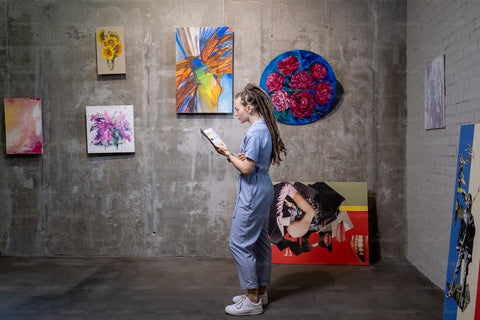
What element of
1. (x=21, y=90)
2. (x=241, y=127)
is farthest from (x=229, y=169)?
(x=21, y=90)

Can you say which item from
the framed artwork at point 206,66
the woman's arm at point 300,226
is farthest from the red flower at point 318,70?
the woman's arm at point 300,226

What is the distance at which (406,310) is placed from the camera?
2.96 metres

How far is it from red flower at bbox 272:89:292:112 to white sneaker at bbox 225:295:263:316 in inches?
81.2

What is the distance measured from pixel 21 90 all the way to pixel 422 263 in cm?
453

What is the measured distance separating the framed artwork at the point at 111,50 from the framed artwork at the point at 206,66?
2.00 ft

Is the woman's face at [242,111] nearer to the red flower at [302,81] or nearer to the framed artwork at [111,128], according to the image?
the red flower at [302,81]

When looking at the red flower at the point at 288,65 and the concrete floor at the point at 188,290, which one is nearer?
the concrete floor at the point at 188,290

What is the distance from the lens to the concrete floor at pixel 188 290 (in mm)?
2934

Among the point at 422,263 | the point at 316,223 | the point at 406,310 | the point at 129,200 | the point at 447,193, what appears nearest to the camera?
the point at 406,310

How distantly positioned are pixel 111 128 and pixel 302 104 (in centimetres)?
206

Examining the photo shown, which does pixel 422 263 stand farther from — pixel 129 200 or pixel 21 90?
pixel 21 90

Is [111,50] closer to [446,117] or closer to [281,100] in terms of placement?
[281,100]

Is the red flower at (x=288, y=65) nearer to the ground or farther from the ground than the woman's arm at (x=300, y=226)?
farther from the ground

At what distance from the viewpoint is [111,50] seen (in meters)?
4.31
